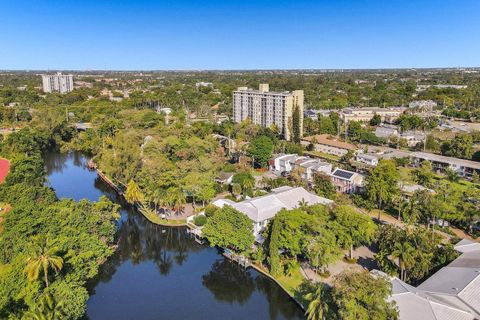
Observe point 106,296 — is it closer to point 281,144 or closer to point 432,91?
point 281,144

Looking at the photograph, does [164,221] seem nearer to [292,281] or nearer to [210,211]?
[210,211]

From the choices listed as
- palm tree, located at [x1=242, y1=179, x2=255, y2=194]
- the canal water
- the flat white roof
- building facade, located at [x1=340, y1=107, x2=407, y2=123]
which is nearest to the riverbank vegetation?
the canal water

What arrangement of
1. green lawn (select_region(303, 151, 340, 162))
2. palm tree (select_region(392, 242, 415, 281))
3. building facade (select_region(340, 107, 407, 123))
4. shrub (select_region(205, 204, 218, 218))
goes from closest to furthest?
palm tree (select_region(392, 242, 415, 281)) → shrub (select_region(205, 204, 218, 218)) → green lawn (select_region(303, 151, 340, 162)) → building facade (select_region(340, 107, 407, 123))

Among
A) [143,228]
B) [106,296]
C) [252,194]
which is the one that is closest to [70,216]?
[106,296]

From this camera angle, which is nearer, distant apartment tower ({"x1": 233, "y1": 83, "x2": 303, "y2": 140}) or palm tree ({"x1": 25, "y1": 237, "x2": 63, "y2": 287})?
palm tree ({"x1": 25, "y1": 237, "x2": 63, "y2": 287})

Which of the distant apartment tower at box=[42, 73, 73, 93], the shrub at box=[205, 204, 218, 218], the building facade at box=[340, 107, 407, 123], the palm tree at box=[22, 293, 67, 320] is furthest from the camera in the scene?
the distant apartment tower at box=[42, 73, 73, 93]

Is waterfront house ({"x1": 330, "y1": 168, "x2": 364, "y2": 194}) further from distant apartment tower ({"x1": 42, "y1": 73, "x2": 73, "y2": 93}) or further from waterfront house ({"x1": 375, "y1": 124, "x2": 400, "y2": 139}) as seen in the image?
distant apartment tower ({"x1": 42, "y1": 73, "x2": 73, "y2": 93})

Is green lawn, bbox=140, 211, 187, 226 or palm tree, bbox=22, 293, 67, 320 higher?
palm tree, bbox=22, 293, 67, 320

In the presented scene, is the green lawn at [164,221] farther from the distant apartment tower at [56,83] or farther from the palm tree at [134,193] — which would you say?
the distant apartment tower at [56,83]
